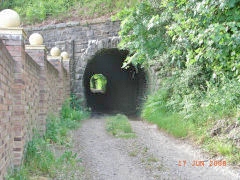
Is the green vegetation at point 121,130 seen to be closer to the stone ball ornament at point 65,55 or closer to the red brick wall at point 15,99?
the red brick wall at point 15,99

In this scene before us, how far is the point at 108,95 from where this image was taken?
20.4 m

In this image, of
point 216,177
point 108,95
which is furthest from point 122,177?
point 108,95

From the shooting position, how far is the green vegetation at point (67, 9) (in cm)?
1291

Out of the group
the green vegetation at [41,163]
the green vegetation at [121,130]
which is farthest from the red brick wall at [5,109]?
the green vegetation at [121,130]

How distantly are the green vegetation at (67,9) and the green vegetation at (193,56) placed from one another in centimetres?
444

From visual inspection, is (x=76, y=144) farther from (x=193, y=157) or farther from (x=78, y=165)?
(x=193, y=157)

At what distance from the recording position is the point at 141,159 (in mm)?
5090

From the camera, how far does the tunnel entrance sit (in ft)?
48.5

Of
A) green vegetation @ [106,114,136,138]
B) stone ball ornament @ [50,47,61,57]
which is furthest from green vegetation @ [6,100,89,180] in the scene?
stone ball ornament @ [50,47,61,57]

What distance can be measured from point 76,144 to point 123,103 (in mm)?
10887

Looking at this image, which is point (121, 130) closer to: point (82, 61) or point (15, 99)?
point (15, 99)
